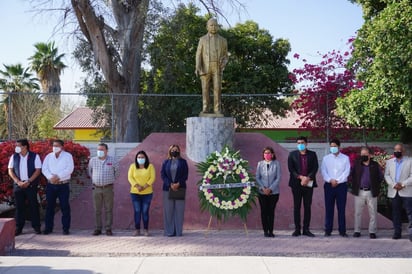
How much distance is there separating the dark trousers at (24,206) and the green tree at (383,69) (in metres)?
7.17

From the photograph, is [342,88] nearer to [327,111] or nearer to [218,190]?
[327,111]

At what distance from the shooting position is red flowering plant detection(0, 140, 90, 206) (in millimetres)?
9561

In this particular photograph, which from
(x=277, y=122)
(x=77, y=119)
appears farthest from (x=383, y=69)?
(x=77, y=119)

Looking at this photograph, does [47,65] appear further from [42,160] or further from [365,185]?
[365,185]

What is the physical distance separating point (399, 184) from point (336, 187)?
105cm

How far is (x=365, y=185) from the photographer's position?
335 inches

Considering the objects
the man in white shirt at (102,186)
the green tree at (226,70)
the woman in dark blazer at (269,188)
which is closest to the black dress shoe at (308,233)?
the woman in dark blazer at (269,188)

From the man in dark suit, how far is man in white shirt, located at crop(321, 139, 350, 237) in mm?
263

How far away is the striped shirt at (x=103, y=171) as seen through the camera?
855 cm

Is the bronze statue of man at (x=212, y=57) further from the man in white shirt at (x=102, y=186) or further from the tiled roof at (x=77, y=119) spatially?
the tiled roof at (x=77, y=119)

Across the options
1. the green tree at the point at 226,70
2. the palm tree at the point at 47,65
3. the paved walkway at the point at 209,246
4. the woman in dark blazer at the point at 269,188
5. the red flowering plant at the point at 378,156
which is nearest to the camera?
the paved walkway at the point at 209,246

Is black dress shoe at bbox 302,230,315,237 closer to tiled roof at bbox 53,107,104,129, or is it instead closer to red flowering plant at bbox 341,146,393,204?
red flowering plant at bbox 341,146,393,204

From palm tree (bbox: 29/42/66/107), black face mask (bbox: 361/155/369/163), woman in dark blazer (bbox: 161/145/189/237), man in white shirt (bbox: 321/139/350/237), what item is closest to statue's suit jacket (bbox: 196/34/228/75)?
woman in dark blazer (bbox: 161/145/189/237)

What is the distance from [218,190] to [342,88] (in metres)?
6.48
